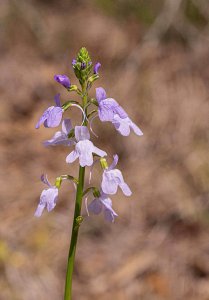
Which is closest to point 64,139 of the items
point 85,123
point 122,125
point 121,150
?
point 85,123

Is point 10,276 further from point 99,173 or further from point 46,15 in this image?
point 46,15

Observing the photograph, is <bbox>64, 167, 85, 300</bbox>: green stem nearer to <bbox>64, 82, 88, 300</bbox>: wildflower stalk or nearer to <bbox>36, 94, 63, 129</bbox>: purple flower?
<bbox>64, 82, 88, 300</bbox>: wildflower stalk

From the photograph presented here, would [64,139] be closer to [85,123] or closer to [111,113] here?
[85,123]

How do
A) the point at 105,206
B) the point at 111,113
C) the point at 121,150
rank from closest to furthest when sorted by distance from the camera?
the point at 111,113 < the point at 105,206 < the point at 121,150

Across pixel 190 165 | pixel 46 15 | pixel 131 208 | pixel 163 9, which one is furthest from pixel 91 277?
pixel 46 15

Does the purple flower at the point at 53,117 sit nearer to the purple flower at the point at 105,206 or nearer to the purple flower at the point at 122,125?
the purple flower at the point at 122,125
